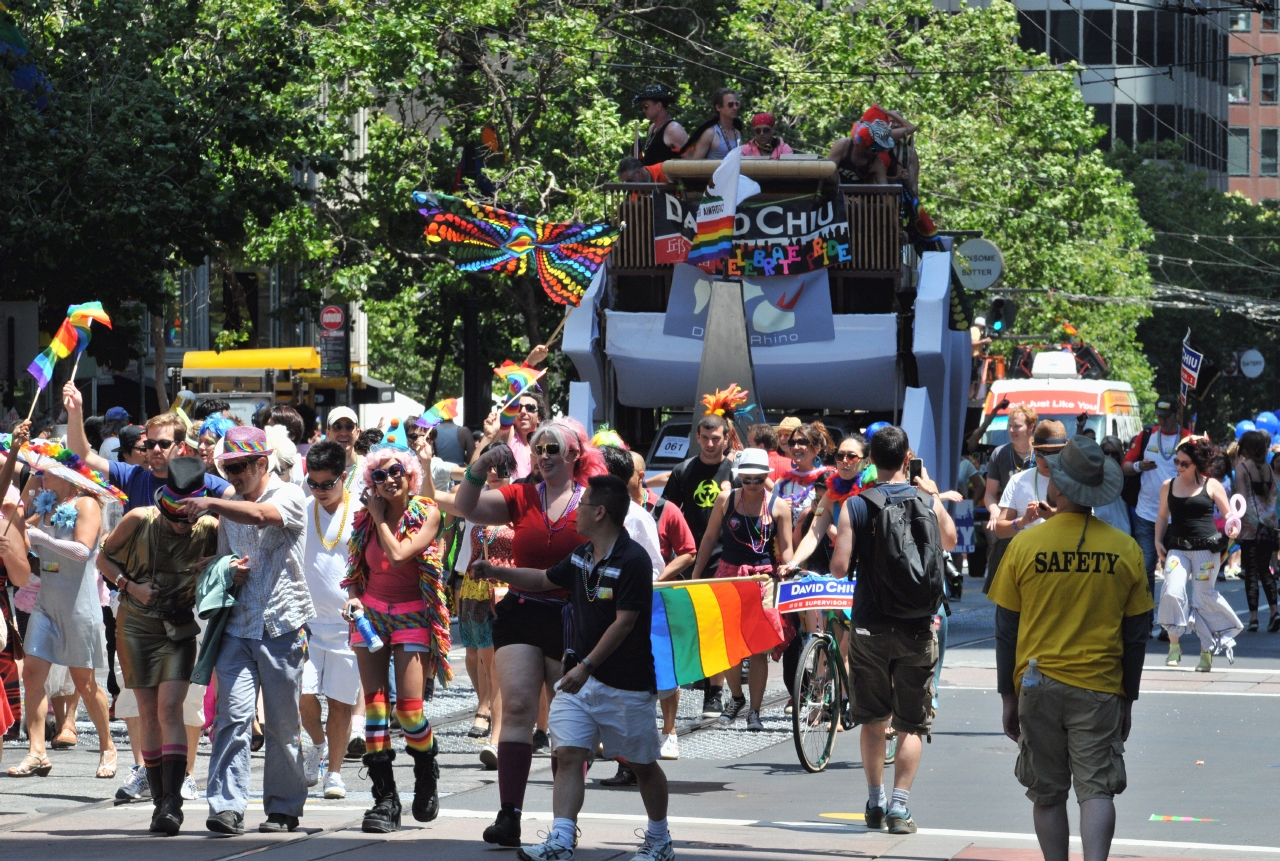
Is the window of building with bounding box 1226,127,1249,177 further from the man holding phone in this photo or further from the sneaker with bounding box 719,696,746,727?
the sneaker with bounding box 719,696,746,727

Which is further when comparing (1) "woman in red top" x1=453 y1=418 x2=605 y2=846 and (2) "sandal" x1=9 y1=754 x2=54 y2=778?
(2) "sandal" x1=9 y1=754 x2=54 y2=778

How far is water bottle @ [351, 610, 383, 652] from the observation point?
323 inches

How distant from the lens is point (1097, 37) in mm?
82062

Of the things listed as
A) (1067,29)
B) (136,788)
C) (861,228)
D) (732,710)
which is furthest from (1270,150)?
(136,788)

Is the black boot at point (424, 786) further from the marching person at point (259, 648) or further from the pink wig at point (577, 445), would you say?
the pink wig at point (577, 445)

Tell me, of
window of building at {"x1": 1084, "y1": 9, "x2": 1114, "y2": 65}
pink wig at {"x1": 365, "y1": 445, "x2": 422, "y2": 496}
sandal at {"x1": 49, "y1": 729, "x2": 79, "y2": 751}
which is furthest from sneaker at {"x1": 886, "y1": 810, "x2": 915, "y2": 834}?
window of building at {"x1": 1084, "y1": 9, "x2": 1114, "y2": 65}

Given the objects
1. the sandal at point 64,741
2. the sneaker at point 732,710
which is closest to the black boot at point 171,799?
the sandal at point 64,741

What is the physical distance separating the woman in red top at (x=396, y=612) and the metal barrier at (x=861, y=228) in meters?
9.14

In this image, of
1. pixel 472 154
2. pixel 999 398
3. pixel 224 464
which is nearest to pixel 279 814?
pixel 224 464

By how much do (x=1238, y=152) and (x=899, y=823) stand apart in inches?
4118

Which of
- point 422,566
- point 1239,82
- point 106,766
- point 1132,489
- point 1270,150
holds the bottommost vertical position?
point 106,766

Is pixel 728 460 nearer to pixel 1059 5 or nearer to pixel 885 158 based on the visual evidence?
pixel 885 158

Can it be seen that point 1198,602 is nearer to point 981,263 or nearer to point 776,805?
point 776,805

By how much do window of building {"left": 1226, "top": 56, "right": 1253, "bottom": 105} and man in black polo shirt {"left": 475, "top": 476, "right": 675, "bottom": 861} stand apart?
341ft
